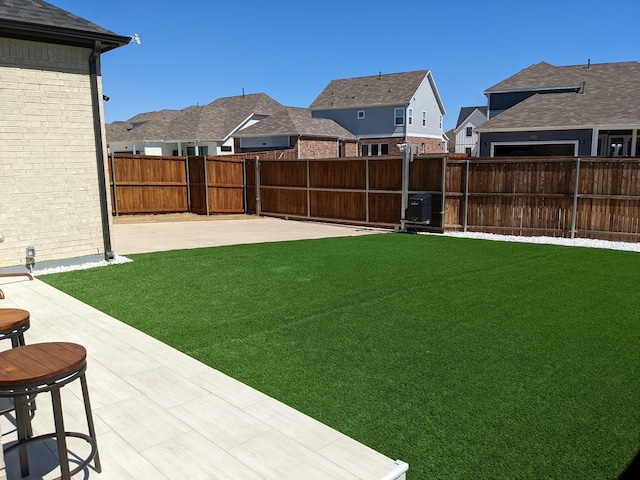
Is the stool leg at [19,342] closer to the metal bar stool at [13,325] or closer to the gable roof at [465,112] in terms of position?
the metal bar stool at [13,325]

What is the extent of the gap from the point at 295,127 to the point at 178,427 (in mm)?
34350

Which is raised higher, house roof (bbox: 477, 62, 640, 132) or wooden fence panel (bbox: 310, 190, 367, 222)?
house roof (bbox: 477, 62, 640, 132)

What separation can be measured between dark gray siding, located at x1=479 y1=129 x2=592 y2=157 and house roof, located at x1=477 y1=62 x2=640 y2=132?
0.43m

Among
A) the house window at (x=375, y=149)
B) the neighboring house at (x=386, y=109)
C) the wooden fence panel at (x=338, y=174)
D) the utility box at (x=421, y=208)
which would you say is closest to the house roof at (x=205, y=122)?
the neighboring house at (x=386, y=109)

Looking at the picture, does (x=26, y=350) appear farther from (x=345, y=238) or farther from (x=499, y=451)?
(x=345, y=238)

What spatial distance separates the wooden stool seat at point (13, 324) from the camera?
354 centimetres

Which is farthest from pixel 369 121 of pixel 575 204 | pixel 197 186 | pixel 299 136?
pixel 575 204

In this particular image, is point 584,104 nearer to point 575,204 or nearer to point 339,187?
point 575,204

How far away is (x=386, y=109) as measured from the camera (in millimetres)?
39812

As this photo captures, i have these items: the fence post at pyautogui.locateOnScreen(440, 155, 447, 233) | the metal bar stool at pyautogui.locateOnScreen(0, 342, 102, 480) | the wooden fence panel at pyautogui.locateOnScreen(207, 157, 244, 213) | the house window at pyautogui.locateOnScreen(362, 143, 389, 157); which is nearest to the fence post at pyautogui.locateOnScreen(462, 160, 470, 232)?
the fence post at pyautogui.locateOnScreen(440, 155, 447, 233)

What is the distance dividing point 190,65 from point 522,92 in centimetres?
2057

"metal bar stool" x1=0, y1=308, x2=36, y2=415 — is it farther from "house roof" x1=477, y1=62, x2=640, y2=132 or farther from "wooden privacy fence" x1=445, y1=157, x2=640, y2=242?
"house roof" x1=477, y1=62, x2=640, y2=132

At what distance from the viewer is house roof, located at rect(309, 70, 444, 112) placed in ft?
130

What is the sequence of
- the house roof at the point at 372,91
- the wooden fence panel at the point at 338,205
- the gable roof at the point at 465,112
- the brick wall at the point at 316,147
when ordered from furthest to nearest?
the gable roof at the point at 465,112 → the house roof at the point at 372,91 → the brick wall at the point at 316,147 → the wooden fence panel at the point at 338,205
